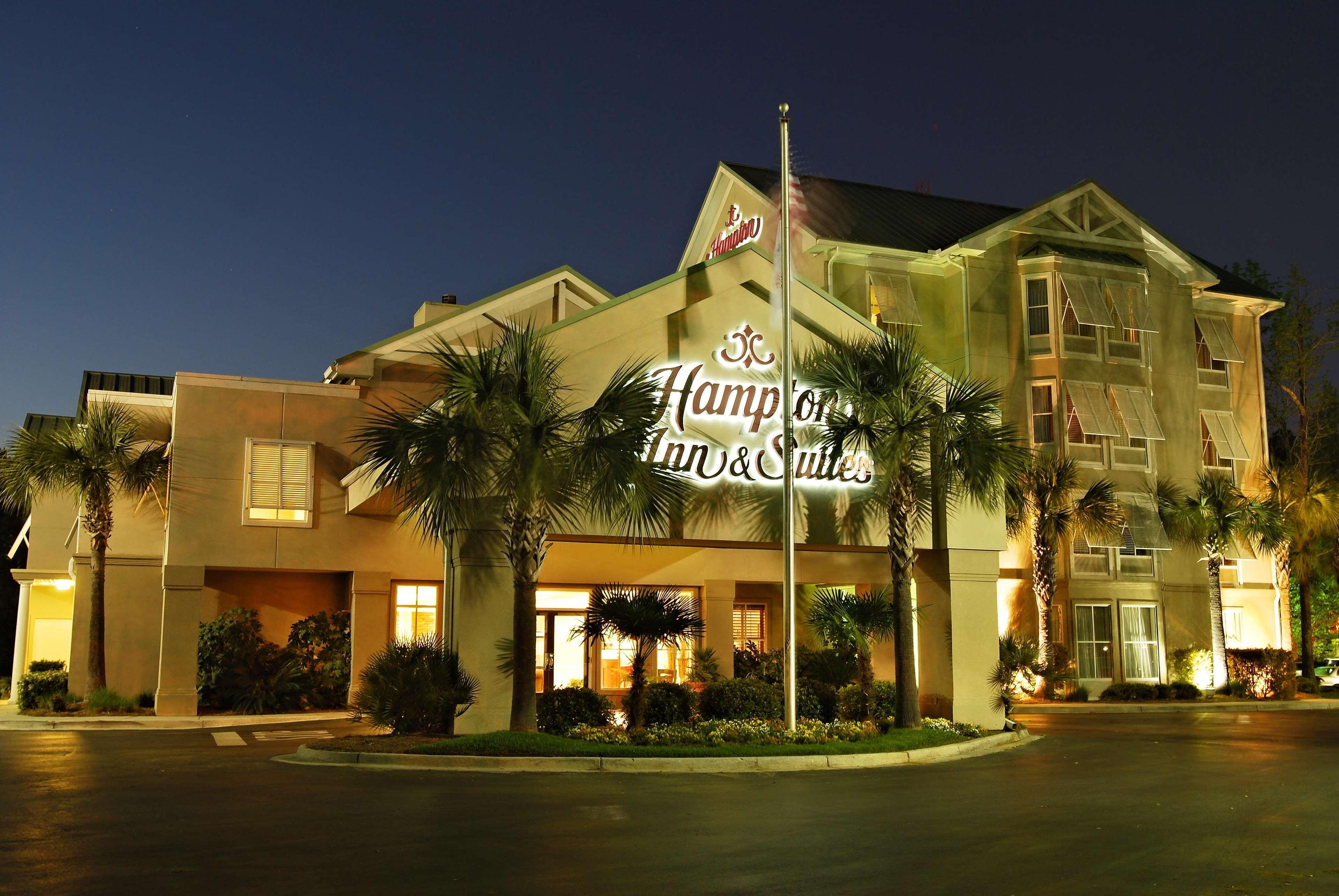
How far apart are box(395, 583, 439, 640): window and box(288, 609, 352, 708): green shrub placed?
1.32m

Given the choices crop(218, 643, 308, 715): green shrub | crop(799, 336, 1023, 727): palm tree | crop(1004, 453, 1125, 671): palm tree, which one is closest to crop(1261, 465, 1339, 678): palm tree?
crop(1004, 453, 1125, 671): palm tree

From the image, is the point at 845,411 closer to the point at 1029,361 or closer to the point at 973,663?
the point at 973,663

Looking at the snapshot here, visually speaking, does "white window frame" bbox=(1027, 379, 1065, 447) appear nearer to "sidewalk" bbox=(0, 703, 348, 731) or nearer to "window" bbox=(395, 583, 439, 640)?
"window" bbox=(395, 583, 439, 640)

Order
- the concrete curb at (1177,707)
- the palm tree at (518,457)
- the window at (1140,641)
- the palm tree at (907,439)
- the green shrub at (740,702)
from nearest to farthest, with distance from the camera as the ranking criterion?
the palm tree at (518,457) → the palm tree at (907,439) → the green shrub at (740,702) → the concrete curb at (1177,707) → the window at (1140,641)

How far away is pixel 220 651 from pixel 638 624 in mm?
13777

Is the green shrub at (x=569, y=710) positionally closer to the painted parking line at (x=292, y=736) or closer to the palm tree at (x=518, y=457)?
the palm tree at (x=518, y=457)

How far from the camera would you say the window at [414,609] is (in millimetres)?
29906

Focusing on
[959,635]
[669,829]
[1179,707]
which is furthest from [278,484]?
[1179,707]

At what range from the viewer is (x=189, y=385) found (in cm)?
2736

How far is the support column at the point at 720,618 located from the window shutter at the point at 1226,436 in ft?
68.3

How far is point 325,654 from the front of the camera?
95.0ft

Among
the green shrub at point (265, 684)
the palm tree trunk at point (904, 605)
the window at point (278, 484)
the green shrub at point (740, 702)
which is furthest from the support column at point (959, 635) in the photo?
the green shrub at point (265, 684)

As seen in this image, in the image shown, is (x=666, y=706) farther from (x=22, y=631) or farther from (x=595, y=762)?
(x=22, y=631)

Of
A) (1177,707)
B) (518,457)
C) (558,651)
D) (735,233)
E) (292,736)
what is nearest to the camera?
(518,457)
